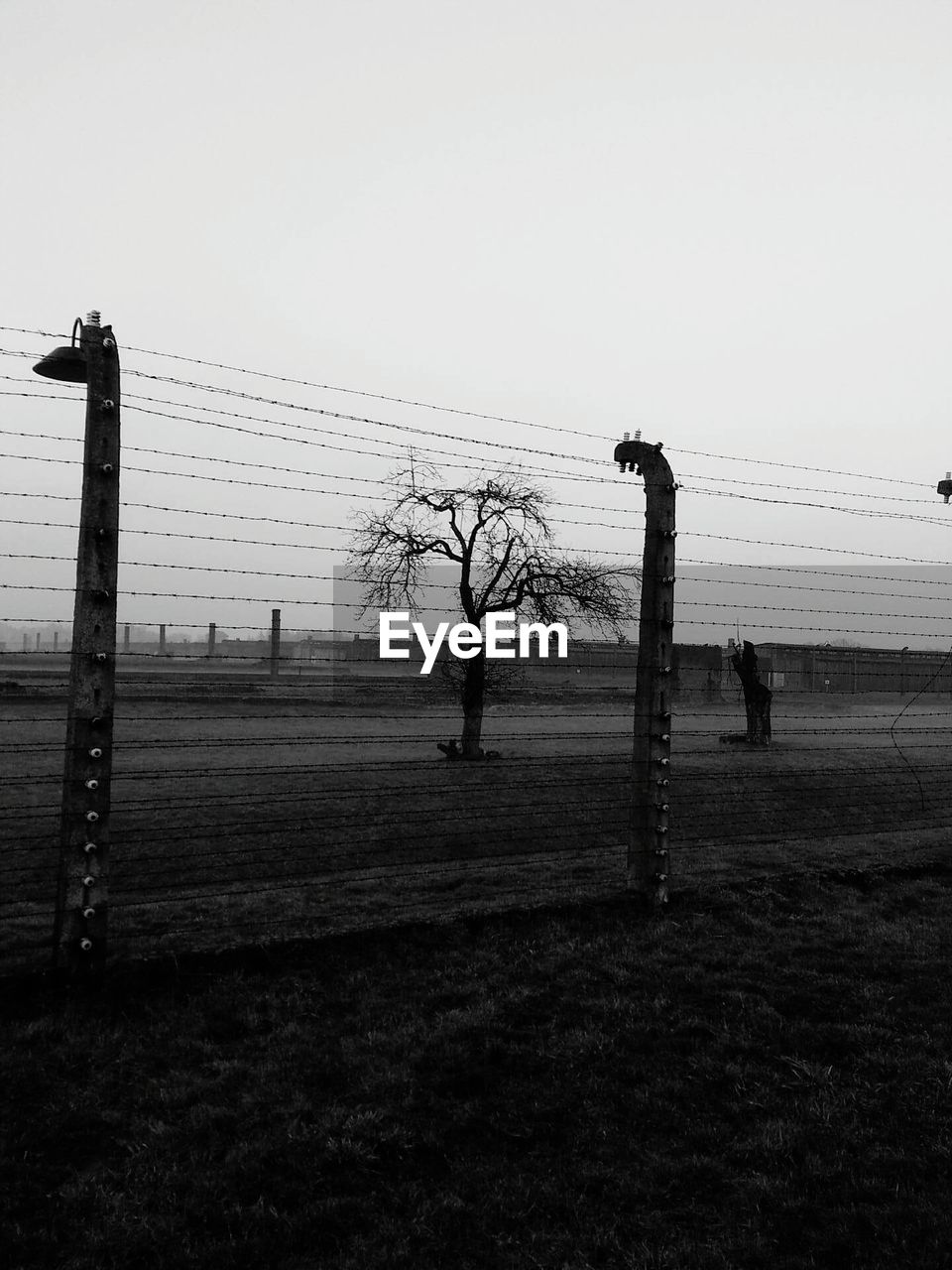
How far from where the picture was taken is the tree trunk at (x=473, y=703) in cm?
2008

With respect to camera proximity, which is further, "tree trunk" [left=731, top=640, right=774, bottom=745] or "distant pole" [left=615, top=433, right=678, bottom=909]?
"tree trunk" [left=731, top=640, right=774, bottom=745]

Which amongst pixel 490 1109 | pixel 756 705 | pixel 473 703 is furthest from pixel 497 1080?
pixel 756 705

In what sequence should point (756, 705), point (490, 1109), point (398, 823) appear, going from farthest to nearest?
point (756, 705), point (398, 823), point (490, 1109)

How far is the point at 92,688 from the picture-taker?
5.30 meters

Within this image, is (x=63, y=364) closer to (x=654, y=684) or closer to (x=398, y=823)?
(x=654, y=684)

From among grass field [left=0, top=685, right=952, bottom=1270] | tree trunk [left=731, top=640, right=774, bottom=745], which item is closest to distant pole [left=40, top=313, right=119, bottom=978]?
grass field [left=0, top=685, right=952, bottom=1270]

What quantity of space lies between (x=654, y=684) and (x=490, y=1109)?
376 cm

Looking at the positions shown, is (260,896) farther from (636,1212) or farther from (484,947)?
(636,1212)

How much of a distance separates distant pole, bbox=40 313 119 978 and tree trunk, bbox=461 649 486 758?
46.9 feet

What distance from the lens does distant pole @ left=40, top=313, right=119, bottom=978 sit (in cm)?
521

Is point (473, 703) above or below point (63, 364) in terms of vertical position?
below

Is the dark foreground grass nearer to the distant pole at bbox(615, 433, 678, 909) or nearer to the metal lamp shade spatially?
the distant pole at bbox(615, 433, 678, 909)

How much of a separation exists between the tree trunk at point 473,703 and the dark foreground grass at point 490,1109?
547 inches

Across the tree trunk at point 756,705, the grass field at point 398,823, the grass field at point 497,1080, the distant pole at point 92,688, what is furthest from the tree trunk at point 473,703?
the distant pole at point 92,688
